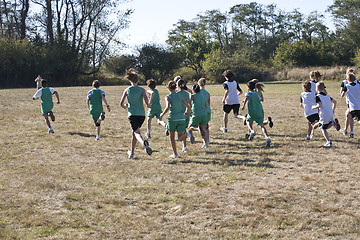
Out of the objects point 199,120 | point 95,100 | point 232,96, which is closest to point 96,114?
point 95,100

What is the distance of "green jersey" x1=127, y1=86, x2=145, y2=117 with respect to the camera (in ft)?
26.5

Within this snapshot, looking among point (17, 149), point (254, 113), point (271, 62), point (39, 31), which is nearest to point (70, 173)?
point (17, 149)

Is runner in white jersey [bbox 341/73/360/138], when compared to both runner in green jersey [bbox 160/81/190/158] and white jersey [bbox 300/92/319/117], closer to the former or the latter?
white jersey [bbox 300/92/319/117]

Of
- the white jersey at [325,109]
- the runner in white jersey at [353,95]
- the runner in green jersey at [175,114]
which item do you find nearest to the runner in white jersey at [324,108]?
the white jersey at [325,109]

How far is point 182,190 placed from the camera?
605cm

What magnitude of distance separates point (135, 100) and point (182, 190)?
8.70ft

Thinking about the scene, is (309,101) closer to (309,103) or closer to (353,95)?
(309,103)

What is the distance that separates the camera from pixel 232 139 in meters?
10.5

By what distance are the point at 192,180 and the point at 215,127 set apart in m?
6.27

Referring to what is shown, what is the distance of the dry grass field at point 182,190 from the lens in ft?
15.0

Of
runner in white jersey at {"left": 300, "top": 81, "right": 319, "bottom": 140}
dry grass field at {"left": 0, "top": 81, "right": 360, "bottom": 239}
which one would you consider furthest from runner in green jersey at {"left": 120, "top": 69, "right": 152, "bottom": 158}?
runner in white jersey at {"left": 300, "top": 81, "right": 319, "bottom": 140}

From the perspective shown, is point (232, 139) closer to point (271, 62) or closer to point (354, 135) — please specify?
point (354, 135)

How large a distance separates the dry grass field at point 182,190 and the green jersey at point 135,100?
3.15 ft

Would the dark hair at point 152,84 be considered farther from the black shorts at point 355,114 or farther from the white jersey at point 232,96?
the black shorts at point 355,114
